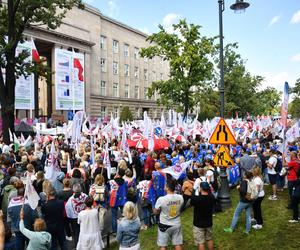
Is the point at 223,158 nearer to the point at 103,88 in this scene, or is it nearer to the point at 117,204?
the point at 117,204

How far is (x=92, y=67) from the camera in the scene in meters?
50.5

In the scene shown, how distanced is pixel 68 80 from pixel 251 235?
1408 inches

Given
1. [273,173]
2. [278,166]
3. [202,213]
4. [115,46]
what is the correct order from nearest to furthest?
[202,213] < [273,173] < [278,166] < [115,46]

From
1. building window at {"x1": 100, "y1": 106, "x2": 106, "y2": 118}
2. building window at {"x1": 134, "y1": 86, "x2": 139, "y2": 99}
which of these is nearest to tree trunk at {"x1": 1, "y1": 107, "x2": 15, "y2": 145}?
building window at {"x1": 100, "y1": 106, "x2": 106, "y2": 118}

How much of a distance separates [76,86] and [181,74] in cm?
1511

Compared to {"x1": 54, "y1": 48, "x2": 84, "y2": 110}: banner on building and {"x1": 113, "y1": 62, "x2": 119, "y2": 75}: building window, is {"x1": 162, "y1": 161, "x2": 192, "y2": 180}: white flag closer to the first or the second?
{"x1": 54, "y1": 48, "x2": 84, "y2": 110}: banner on building

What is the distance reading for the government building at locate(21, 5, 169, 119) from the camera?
4094cm

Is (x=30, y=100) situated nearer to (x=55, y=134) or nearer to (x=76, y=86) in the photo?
(x=76, y=86)

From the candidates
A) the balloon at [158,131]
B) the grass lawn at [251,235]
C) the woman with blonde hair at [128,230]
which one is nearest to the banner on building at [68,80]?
the balloon at [158,131]

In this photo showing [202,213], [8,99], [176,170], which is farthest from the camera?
[8,99]

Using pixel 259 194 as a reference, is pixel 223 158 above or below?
above

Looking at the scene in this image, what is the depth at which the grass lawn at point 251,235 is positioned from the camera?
7613 millimetres

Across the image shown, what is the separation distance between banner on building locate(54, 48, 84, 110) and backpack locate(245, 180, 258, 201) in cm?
3373

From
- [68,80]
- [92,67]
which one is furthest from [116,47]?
[68,80]
